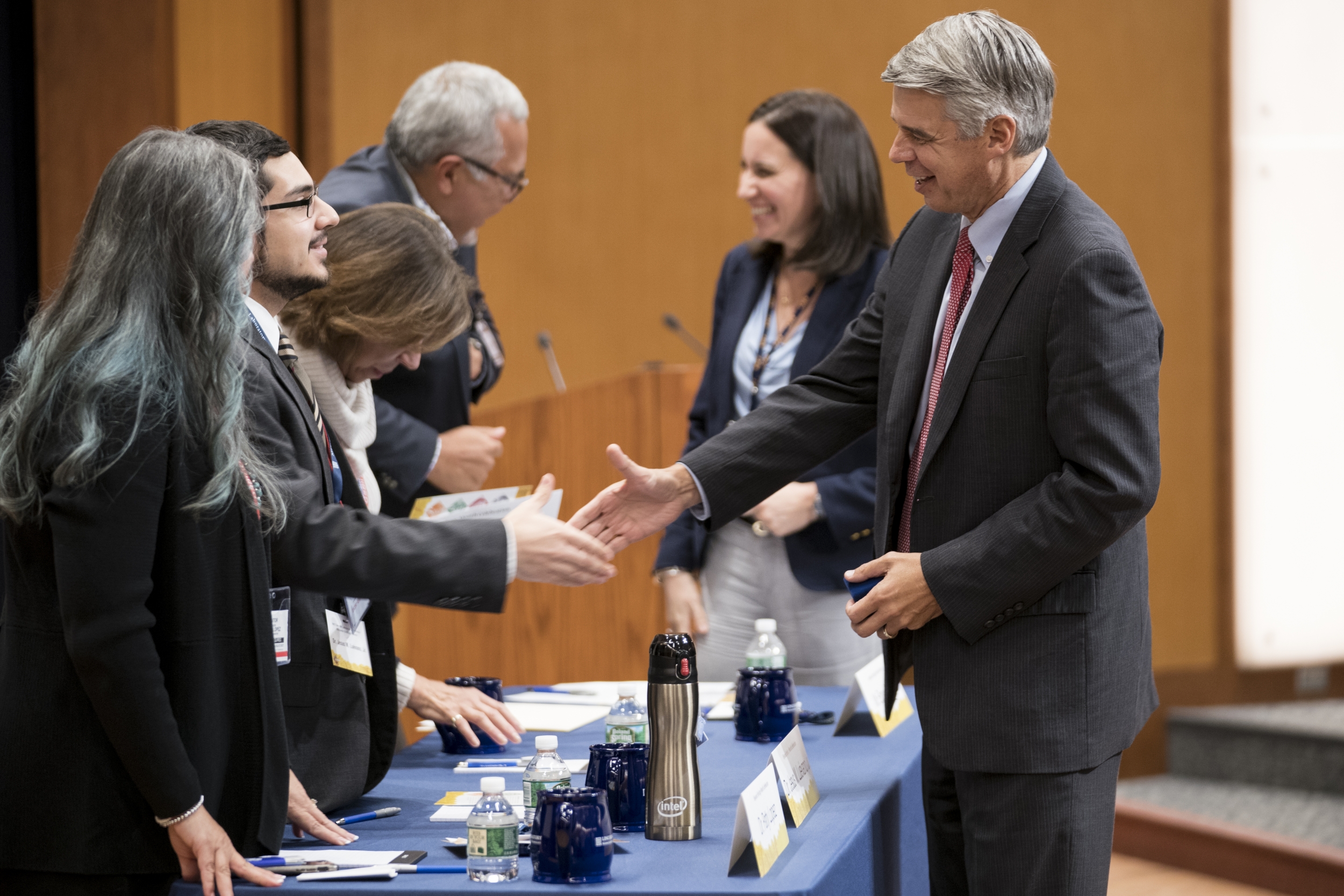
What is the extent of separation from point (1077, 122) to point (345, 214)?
13.6ft

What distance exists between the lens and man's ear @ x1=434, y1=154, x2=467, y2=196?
3.14m

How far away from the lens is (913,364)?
6.29 feet

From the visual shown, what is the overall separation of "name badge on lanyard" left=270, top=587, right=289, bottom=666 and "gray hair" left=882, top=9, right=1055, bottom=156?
→ 100 centimetres

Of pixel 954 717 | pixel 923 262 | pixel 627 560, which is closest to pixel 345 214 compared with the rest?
pixel 923 262

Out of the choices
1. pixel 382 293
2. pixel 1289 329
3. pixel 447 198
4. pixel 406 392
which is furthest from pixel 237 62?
pixel 1289 329

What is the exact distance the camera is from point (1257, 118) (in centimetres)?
555

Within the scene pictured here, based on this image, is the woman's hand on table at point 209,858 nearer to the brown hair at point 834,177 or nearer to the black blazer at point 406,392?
the black blazer at point 406,392

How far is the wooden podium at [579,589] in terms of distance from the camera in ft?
13.4

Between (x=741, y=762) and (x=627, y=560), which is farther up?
(x=741, y=762)

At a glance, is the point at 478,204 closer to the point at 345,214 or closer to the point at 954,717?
the point at 345,214

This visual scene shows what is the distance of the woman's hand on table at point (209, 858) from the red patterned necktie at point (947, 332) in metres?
0.91

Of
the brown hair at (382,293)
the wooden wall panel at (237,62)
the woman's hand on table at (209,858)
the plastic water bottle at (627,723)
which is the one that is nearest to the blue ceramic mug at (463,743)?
the plastic water bottle at (627,723)

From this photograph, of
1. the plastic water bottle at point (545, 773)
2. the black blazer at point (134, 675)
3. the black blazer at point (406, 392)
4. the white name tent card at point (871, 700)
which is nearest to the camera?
the black blazer at point (134, 675)

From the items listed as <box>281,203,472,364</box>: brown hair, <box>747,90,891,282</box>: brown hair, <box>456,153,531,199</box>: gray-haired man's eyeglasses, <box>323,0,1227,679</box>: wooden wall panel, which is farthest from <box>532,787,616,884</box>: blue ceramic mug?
<box>323,0,1227,679</box>: wooden wall panel
